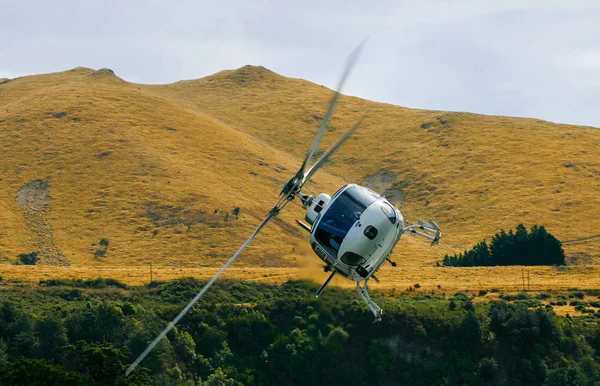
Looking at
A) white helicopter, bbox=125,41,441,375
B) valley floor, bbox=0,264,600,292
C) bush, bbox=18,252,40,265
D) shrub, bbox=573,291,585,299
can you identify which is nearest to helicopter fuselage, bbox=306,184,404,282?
white helicopter, bbox=125,41,441,375

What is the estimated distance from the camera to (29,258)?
14612cm

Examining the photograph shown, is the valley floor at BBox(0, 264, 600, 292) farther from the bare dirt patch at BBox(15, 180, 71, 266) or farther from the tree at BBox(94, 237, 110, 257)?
the bare dirt patch at BBox(15, 180, 71, 266)

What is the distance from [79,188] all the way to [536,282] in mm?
96216

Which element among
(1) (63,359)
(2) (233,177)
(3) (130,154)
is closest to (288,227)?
(2) (233,177)

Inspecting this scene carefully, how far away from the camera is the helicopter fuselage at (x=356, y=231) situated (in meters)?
49.0

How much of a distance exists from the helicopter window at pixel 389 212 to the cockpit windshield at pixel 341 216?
0.72 meters

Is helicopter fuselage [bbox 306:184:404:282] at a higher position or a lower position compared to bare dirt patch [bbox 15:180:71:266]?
higher

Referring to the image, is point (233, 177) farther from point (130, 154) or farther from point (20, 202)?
point (20, 202)

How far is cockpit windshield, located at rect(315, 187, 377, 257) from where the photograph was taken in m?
49.7

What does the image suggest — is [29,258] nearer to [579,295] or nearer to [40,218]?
[40,218]

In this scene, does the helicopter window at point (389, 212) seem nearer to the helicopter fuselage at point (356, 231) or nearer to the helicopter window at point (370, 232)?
the helicopter fuselage at point (356, 231)

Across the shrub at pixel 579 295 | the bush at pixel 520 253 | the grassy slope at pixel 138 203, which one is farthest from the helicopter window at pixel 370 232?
the grassy slope at pixel 138 203

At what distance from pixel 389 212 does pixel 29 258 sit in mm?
107757

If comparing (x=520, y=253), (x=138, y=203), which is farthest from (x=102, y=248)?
(x=520, y=253)
